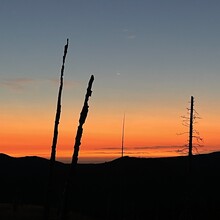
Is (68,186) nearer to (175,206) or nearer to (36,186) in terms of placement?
(175,206)

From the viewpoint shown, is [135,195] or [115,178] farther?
[115,178]

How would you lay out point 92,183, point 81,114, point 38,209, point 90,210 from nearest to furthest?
1. point 81,114
2. point 38,209
3. point 90,210
4. point 92,183

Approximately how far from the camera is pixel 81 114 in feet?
61.1

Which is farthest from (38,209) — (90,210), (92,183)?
(92,183)

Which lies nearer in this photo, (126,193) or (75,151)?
(75,151)

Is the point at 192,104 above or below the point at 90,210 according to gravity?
above

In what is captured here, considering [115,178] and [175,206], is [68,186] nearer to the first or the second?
[175,206]

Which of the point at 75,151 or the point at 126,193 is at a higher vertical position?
the point at 126,193

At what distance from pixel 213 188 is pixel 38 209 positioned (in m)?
108

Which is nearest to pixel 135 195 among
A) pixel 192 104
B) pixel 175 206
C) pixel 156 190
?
pixel 156 190

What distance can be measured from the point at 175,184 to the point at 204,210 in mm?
64515

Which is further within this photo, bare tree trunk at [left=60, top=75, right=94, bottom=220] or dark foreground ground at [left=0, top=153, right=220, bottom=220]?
dark foreground ground at [left=0, top=153, right=220, bottom=220]

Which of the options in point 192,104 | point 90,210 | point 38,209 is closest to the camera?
point 192,104

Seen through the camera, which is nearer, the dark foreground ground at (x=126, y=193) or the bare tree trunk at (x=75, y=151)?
the bare tree trunk at (x=75, y=151)
